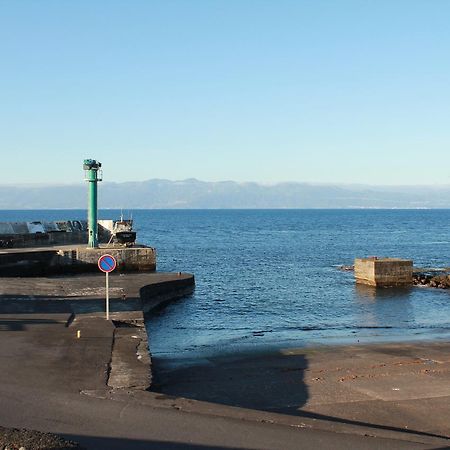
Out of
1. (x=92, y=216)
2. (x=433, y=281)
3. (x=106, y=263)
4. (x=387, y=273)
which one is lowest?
(x=433, y=281)

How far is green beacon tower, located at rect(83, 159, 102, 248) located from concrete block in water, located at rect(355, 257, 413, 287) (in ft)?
62.7

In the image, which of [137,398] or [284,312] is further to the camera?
[284,312]

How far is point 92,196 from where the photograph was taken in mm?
46562

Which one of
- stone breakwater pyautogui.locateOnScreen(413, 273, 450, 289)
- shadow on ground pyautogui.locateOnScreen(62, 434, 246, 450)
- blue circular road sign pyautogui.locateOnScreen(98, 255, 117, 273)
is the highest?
blue circular road sign pyautogui.locateOnScreen(98, 255, 117, 273)

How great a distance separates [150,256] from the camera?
44.0m

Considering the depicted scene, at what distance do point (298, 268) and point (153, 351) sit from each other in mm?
36255

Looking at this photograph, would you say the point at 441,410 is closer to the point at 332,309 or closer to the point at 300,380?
the point at 300,380

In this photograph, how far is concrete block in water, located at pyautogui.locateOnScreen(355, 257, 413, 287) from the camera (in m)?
42.7

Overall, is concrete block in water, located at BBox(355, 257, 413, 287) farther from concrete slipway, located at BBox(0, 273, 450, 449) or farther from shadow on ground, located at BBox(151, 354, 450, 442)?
shadow on ground, located at BBox(151, 354, 450, 442)

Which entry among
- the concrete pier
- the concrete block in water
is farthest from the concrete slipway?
the concrete block in water

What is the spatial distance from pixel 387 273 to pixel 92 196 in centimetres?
2137

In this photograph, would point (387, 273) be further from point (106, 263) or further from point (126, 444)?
point (126, 444)

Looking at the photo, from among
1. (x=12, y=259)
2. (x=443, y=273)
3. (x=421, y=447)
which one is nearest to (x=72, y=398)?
(x=421, y=447)

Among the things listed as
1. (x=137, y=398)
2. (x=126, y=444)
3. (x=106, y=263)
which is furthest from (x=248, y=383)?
(x=126, y=444)
